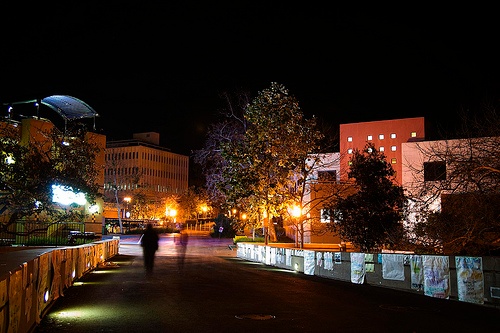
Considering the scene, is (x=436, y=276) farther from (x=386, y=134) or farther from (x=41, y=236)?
(x=386, y=134)

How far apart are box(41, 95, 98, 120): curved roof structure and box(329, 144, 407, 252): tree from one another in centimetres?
1736

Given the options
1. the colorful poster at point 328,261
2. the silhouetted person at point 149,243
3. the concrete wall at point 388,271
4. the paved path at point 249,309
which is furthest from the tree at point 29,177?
the colorful poster at point 328,261

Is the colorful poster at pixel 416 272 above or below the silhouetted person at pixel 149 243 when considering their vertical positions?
below

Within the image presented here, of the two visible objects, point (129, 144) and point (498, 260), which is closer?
point (498, 260)

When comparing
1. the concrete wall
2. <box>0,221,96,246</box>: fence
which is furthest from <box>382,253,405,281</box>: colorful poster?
<box>0,221,96,246</box>: fence

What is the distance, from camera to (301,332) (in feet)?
29.2

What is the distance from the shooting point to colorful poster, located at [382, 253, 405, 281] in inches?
624

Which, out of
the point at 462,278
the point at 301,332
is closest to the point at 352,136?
the point at 462,278

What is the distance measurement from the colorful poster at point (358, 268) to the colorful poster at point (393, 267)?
108cm

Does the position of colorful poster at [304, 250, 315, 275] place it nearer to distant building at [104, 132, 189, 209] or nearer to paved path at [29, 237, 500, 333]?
paved path at [29, 237, 500, 333]

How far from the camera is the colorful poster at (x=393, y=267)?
1586 centimetres

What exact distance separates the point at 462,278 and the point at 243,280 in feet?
23.2

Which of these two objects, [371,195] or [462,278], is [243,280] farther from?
[371,195]

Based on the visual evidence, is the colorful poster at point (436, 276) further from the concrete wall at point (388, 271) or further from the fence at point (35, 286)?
the fence at point (35, 286)
